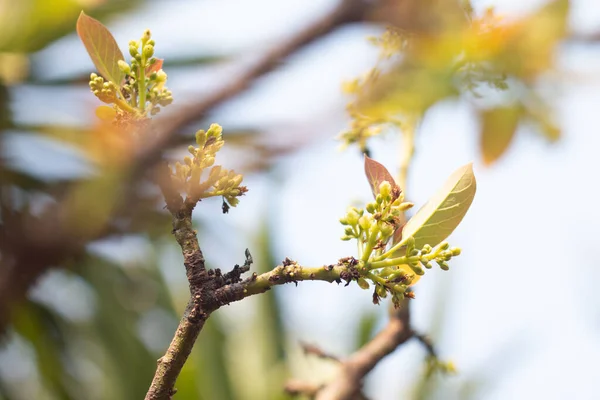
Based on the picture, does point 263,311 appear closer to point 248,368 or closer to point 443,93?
point 248,368

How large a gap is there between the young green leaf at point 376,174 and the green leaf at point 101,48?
0.49 ft

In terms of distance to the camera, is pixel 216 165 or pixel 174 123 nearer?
pixel 216 165

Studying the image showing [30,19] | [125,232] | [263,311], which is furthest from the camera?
[263,311]

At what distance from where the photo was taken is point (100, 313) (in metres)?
3.06

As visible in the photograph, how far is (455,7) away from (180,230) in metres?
0.40

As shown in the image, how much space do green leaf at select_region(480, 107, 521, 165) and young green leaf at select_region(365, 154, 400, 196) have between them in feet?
0.91

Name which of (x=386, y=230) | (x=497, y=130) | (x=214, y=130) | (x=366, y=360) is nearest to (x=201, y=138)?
(x=214, y=130)

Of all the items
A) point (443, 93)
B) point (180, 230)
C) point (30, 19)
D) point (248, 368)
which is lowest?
point (180, 230)

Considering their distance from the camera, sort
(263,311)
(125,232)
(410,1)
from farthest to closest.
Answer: (263,311), (125,232), (410,1)

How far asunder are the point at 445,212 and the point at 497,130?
341mm

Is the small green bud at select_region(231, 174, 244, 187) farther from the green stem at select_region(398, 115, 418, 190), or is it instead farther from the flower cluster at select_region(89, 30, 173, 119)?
the green stem at select_region(398, 115, 418, 190)

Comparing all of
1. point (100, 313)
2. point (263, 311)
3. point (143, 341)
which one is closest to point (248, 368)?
point (263, 311)

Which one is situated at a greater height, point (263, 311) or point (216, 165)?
point (263, 311)

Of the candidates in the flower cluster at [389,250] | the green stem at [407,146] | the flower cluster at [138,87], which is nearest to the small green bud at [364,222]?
the flower cluster at [389,250]
